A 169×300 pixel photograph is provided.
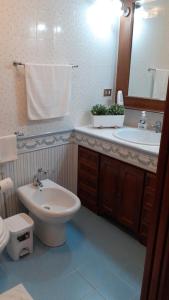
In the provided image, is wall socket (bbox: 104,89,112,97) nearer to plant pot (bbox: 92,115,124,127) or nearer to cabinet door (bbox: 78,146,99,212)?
plant pot (bbox: 92,115,124,127)

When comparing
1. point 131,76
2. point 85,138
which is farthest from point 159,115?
point 85,138

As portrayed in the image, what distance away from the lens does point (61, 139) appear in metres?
2.39

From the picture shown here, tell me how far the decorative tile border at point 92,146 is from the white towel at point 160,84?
63 centimetres

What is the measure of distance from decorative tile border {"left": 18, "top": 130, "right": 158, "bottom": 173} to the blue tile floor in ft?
2.33

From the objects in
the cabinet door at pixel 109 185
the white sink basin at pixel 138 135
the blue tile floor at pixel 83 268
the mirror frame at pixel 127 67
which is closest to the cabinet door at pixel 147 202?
the blue tile floor at pixel 83 268

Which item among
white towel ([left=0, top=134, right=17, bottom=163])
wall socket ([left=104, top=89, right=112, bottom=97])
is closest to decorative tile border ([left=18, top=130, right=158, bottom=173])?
white towel ([left=0, top=134, right=17, bottom=163])

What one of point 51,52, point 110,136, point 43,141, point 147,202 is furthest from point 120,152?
point 51,52

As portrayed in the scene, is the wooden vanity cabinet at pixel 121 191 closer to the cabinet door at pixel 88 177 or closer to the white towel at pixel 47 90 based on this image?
the cabinet door at pixel 88 177

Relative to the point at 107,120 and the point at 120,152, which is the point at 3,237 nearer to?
the point at 120,152

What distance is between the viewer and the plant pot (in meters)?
2.36

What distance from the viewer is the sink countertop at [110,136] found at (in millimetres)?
1824

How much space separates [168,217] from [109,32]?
2130 mm

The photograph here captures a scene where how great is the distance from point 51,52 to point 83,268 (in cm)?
174

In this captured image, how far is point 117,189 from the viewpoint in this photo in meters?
2.15
